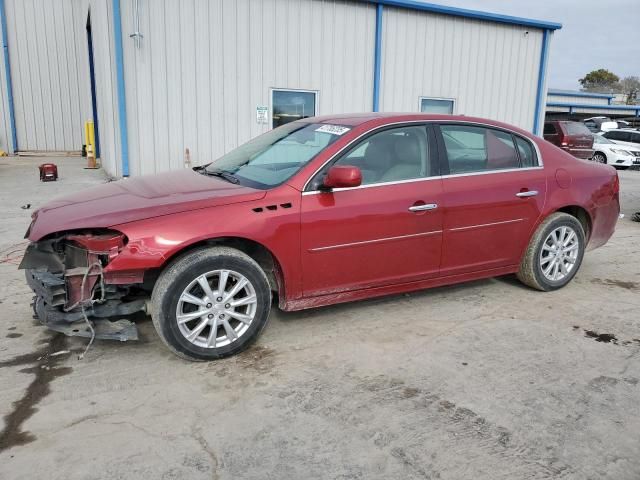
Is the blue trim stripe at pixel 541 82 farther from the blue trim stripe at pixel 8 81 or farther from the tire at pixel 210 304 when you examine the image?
the blue trim stripe at pixel 8 81

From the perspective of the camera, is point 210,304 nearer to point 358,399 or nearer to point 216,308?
point 216,308

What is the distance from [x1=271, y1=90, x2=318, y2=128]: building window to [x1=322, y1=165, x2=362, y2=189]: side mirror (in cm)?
827

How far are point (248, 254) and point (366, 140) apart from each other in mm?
1218

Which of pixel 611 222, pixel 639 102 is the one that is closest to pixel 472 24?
pixel 611 222

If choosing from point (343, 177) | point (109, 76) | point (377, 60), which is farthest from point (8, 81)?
point (343, 177)

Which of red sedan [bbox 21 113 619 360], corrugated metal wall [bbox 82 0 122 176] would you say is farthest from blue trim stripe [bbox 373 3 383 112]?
red sedan [bbox 21 113 619 360]

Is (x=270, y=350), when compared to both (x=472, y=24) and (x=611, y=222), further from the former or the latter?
(x=472, y=24)

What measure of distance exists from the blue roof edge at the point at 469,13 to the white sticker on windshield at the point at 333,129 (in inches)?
343

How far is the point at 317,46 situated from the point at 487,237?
8.43 metres

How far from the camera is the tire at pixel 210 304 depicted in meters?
3.40

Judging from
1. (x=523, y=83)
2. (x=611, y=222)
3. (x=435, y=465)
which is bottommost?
(x=435, y=465)

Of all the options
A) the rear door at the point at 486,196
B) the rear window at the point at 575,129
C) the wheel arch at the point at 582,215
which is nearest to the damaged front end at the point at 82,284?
the rear door at the point at 486,196

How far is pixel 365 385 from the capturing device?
3.31 meters

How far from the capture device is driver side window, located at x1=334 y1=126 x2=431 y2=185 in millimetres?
4078
